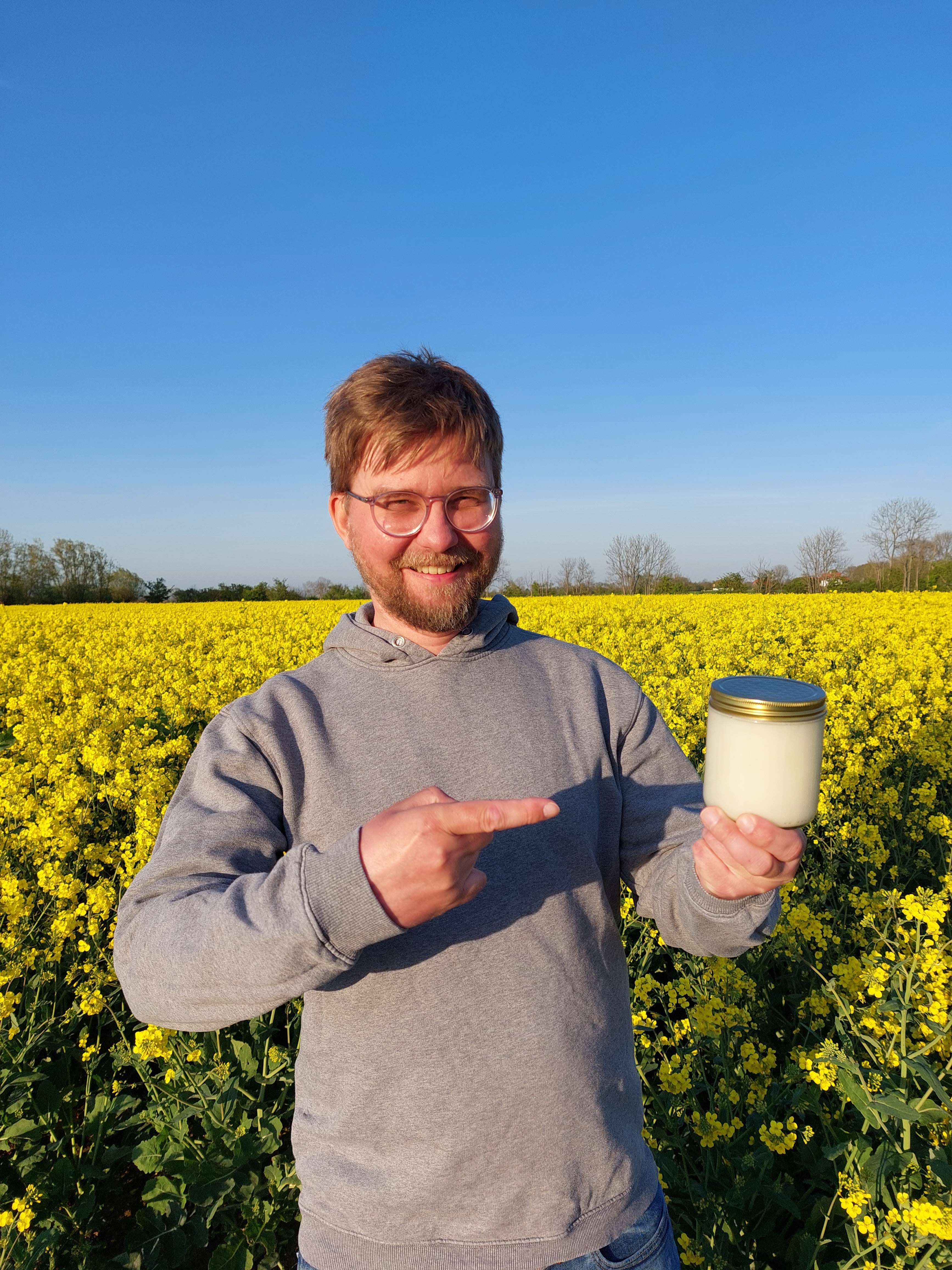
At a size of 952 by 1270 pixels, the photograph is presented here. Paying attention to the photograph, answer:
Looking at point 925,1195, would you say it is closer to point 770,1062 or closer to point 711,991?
point 770,1062

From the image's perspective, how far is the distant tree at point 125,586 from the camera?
134 feet

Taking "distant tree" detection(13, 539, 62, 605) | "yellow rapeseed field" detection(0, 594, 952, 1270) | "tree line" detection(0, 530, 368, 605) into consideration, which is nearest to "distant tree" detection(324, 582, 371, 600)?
"tree line" detection(0, 530, 368, 605)

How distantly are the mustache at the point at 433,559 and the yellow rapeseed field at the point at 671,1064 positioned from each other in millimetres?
1518

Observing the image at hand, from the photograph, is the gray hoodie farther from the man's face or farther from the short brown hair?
the short brown hair

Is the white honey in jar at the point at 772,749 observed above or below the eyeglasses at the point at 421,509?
below

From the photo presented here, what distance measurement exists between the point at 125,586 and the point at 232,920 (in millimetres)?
47450

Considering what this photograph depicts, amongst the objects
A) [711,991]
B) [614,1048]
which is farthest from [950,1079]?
[614,1048]

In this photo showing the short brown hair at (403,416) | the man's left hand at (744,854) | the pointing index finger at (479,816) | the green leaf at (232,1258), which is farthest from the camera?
the green leaf at (232,1258)

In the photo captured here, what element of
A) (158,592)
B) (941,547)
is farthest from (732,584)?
(158,592)

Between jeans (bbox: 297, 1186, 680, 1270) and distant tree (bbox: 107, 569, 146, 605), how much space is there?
41870 millimetres

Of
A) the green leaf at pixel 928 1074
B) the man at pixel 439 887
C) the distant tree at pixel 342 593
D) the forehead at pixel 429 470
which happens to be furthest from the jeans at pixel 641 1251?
the distant tree at pixel 342 593

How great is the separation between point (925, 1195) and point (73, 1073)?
10.6ft

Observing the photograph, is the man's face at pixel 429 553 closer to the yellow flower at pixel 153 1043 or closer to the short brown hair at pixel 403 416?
the short brown hair at pixel 403 416

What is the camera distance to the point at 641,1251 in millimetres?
1315
